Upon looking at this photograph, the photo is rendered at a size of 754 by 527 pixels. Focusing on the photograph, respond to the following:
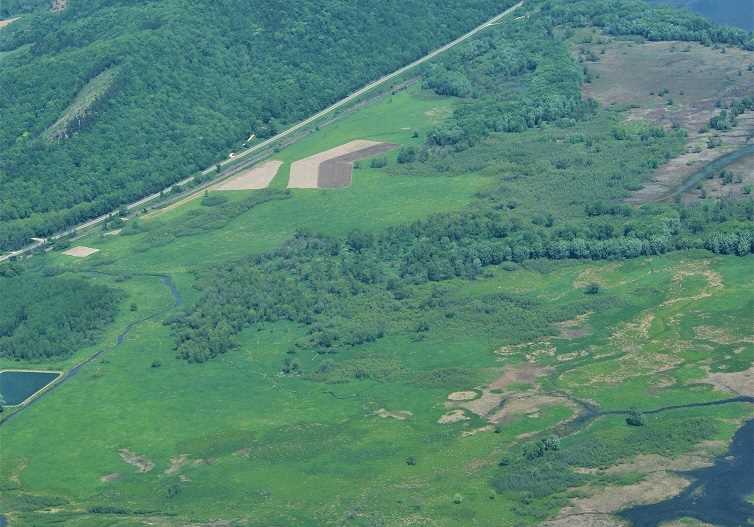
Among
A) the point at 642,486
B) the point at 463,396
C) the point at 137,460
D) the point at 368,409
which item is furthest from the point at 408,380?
the point at 642,486

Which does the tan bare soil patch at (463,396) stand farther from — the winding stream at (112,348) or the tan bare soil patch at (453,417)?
the winding stream at (112,348)

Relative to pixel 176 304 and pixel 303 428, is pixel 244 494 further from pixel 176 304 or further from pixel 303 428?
pixel 176 304

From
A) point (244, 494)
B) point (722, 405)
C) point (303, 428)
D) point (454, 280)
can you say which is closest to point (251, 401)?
point (303, 428)

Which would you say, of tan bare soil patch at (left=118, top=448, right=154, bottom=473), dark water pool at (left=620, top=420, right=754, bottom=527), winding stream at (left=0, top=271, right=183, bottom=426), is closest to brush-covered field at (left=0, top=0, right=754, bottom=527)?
tan bare soil patch at (left=118, top=448, right=154, bottom=473)

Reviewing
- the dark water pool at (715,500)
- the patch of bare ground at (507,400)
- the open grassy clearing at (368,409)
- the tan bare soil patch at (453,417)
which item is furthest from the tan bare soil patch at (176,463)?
the dark water pool at (715,500)

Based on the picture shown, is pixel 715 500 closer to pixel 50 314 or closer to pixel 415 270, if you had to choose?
pixel 415 270

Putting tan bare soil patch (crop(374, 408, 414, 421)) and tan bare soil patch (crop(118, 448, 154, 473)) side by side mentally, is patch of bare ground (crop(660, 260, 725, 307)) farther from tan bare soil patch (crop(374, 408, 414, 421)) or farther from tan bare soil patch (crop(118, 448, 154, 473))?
tan bare soil patch (crop(118, 448, 154, 473))

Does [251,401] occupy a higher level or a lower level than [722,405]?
higher
